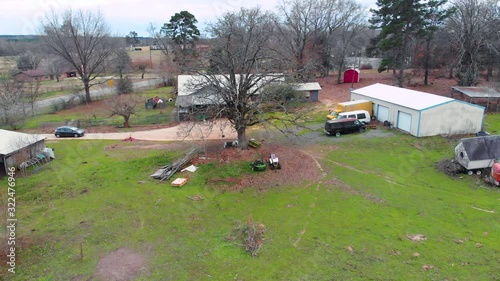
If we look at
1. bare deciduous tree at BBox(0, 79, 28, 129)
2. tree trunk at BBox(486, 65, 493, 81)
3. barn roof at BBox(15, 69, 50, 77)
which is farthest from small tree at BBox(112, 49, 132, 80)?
tree trunk at BBox(486, 65, 493, 81)

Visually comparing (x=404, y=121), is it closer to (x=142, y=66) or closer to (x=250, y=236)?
(x=250, y=236)

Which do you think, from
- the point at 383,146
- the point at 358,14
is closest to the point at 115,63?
the point at 358,14

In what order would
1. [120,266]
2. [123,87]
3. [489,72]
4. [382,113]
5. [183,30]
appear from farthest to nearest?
1. [183,30]
2. [123,87]
3. [489,72]
4. [382,113]
5. [120,266]

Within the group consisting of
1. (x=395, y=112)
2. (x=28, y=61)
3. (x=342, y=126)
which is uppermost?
(x=28, y=61)

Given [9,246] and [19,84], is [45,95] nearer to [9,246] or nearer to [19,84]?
[19,84]

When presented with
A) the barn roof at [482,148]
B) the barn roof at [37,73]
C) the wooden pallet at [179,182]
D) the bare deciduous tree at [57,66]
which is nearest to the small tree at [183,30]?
the bare deciduous tree at [57,66]

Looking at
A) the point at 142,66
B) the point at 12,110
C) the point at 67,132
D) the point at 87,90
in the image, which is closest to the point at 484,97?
the point at 67,132

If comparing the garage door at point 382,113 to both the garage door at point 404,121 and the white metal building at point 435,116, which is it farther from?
the garage door at point 404,121
